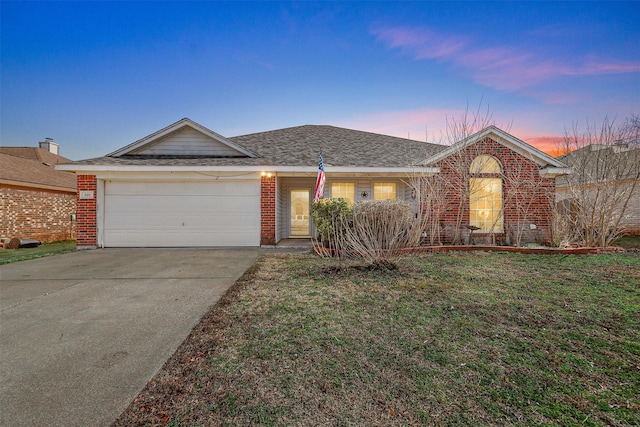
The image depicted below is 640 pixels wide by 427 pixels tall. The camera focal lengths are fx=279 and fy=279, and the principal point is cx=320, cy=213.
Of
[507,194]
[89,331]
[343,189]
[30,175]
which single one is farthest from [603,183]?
[30,175]

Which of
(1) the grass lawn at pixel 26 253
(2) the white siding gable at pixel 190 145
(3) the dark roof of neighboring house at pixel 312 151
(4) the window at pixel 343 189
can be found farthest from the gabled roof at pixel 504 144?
(1) the grass lawn at pixel 26 253

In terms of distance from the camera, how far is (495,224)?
31.3 feet

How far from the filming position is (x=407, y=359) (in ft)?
7.44

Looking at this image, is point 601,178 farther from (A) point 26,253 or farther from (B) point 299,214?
(A) point 26,253

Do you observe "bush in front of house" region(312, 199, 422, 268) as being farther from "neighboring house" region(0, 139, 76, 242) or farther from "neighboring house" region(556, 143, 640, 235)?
"neighboring house" region(0, 139, 76, 242)

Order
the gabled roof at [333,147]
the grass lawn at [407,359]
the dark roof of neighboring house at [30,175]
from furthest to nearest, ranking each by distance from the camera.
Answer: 1. the dark roof of neighboring house at [30,175]
2. the gabled roof at [333,147]
3. the grass lawn at [407,359]

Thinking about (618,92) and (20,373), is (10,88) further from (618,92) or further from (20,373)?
(618,92)

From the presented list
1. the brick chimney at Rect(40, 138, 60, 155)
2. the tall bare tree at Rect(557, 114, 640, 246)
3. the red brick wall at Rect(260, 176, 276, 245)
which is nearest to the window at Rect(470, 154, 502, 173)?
the tall bare tree at Rect(557, 114, 640, 246)

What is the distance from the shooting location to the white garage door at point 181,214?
9.12 metres

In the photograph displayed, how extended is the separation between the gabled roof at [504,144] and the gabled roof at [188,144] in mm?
6562

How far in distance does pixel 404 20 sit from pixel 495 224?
8.12 metres

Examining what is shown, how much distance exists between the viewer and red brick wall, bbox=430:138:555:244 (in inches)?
371

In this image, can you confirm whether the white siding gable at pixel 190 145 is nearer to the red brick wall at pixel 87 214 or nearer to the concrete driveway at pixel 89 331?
the red brick wall at pixel 87 214

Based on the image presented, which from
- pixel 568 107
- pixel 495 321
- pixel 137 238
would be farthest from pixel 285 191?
pixel 568 107
